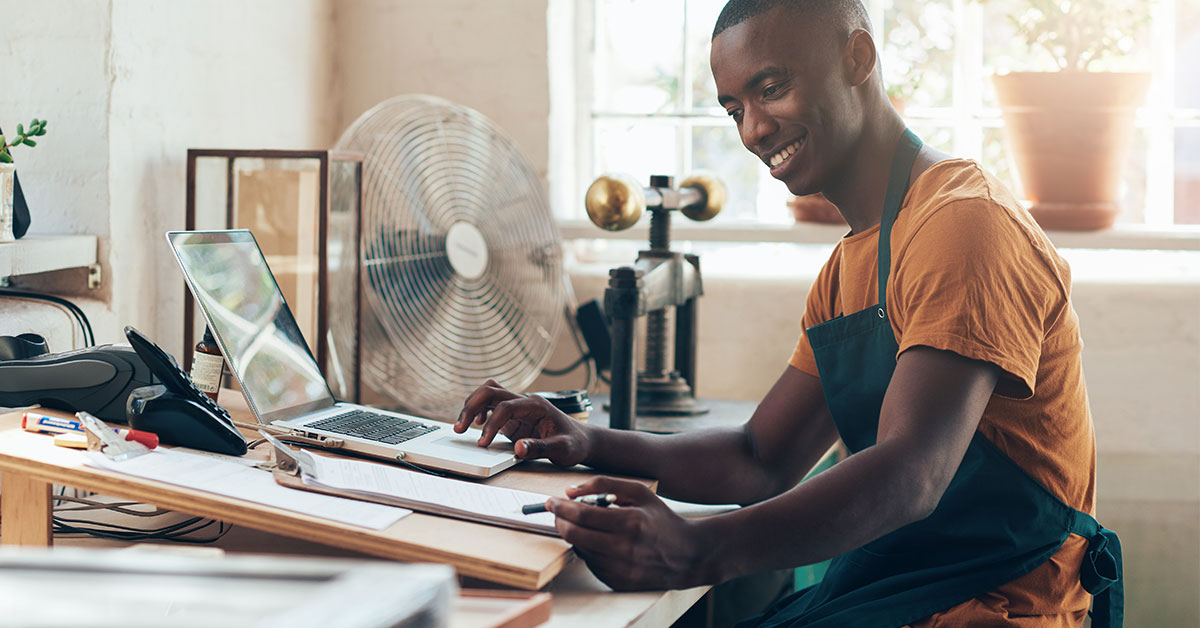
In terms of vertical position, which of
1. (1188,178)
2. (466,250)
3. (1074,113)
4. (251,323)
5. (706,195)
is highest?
(1074,113)

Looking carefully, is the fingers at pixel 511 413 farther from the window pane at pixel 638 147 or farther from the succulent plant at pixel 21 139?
the window pane at pixel 638 147

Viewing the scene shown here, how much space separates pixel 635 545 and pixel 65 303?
106cm

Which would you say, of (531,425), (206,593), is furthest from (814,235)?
(206,593)

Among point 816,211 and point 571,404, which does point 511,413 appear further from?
point 816,211

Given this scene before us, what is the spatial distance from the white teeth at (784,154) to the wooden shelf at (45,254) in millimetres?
1022

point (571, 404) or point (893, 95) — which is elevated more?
point (893, 95)

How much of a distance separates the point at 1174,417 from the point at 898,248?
55.6 inches

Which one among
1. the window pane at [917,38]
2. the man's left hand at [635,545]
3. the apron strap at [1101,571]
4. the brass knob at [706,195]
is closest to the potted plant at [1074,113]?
the window pane at [917,38]

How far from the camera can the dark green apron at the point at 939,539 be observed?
3.66 feet

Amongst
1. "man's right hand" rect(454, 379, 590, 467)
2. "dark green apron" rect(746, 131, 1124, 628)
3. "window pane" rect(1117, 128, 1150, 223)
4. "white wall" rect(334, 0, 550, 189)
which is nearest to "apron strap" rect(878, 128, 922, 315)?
"dark green apron" rect(746, 131, 1124, 628)

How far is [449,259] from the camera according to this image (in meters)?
2.14

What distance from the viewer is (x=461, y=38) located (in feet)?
7.93

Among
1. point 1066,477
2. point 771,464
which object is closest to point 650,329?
point 771,464

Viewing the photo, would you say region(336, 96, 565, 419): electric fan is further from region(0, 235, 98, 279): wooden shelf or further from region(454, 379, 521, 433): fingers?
region(454, 379, 521, 433): fingers
